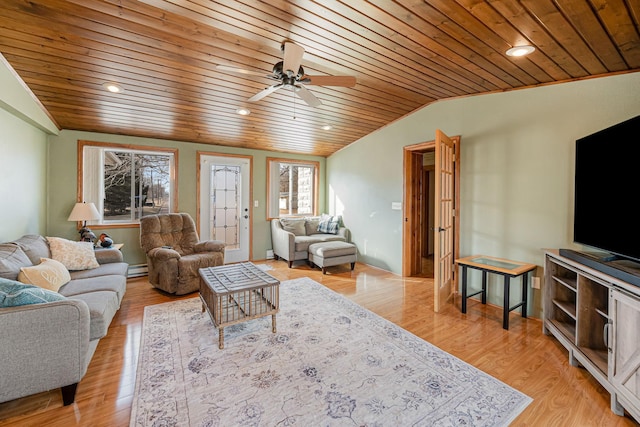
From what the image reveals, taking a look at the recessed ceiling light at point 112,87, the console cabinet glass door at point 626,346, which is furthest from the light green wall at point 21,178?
the console cabinet glass door at point 626,346

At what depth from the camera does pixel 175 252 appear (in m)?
3.72

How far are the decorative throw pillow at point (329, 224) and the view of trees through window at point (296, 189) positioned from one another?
0.70m

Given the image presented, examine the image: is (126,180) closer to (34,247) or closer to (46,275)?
(34,247)

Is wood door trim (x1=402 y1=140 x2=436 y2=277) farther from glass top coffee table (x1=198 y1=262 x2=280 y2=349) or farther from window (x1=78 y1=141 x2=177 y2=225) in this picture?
window (x1=78 y1=141 x2=177 y2=225)

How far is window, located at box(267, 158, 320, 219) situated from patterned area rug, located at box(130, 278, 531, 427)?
3337 mm

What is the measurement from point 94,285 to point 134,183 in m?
2.53

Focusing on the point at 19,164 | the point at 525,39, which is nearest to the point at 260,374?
the point at 525,39

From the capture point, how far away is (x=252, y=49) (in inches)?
100

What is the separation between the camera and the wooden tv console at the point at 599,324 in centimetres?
162

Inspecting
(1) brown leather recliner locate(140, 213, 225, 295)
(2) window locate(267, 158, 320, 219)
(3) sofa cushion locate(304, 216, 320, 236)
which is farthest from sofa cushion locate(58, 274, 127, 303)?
(3) sofa cushion locate(304, 216, 320, 236)

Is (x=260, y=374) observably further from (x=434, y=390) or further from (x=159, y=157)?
(x=159, y=157)

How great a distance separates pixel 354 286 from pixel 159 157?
389 centimetres

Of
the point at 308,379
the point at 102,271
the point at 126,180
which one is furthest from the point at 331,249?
the point at 126,180

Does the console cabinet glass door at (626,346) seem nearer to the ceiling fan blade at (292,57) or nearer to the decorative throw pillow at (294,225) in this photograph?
the ceiling fan blade at (292,57)
